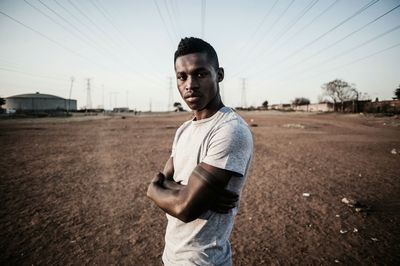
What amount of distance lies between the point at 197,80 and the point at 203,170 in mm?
725

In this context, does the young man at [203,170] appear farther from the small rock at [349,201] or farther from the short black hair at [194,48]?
the small rock at [349,201]

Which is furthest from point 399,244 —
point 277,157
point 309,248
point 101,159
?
point 101,159

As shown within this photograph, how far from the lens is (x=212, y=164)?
1.32 metres

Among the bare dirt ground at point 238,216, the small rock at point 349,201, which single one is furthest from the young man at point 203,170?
the small rock at point 349,201

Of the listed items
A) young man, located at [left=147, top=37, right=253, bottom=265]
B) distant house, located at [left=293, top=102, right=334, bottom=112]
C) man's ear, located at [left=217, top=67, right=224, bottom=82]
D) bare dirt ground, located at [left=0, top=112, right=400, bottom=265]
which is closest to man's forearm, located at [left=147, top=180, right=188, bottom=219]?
young man, located at [left=147, top=37, right=253, bottom=265]

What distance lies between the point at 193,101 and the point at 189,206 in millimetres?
741

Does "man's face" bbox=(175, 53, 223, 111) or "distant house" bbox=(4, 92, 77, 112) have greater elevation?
"distant house" bbox=(4, 92, 77, 112)

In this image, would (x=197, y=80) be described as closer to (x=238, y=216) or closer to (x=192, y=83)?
(x=192, y=83)

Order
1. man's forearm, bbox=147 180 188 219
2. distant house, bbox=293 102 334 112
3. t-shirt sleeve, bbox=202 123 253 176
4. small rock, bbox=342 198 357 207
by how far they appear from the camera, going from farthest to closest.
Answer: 1. distant house, bbox=293 102 334 112
2. small rock, bbox=342 198 357 207
3. man's forearm, bbox=147 180 188 219
4. t-shirt sleeve, bbox=202 123 253 176

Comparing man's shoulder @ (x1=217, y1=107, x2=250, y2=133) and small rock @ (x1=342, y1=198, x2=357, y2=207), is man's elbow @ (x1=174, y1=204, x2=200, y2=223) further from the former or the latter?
small rock @ (x1=342, y1=198, x2=357, y2=207)

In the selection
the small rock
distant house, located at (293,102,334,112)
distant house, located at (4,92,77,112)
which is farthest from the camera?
distant house, located at (4,92,77,112)

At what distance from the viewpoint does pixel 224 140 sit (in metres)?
1.36

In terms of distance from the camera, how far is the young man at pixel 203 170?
1335 mm

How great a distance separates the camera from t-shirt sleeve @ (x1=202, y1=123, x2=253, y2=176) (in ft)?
4.31
